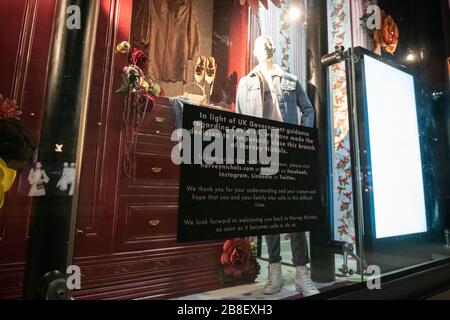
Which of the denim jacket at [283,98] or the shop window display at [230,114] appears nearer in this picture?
the shop window display at [230,114]

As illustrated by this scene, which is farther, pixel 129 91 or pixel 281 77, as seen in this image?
pixel 281 77

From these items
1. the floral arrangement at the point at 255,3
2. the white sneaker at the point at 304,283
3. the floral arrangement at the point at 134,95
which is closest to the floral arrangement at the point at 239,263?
the white sneaker at the point at 304,283

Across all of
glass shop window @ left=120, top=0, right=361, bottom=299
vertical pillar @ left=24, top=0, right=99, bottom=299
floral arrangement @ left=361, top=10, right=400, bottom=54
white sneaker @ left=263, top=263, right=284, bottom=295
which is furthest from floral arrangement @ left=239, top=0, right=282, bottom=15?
white sneaker @ left=263, top=263, right=284, bottom=295

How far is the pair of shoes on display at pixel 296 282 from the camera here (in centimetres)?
89

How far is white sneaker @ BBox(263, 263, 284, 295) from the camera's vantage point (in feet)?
2.93

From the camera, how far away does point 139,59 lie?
847 millimetres

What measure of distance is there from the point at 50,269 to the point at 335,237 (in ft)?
3.28

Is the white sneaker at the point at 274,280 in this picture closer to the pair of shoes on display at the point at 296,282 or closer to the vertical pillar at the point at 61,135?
the pair of shoes on display at the point at 296,282

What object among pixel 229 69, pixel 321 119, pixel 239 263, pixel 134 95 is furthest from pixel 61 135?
pixel 321 119

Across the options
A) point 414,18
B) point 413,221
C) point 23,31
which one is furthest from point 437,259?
point 23,31

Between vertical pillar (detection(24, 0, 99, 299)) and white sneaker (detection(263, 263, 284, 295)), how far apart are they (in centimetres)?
59

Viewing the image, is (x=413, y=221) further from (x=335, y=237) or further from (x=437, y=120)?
(x=437, y=120)

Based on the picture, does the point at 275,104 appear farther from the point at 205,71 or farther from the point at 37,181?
the point at 37,181

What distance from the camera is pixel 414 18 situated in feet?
5.51
